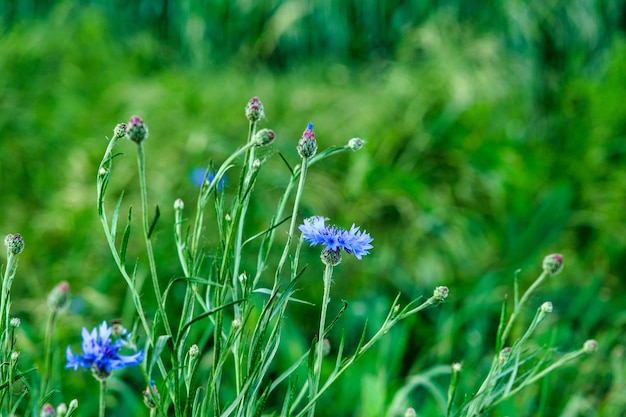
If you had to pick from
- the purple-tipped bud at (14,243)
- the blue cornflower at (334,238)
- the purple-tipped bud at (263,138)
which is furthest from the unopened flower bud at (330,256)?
the purple-tipped bud at (14,243)

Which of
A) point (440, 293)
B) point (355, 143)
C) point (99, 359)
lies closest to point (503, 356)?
point (440, 293)

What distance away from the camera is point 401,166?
7.91 ft

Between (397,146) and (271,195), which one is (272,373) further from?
(397,146)

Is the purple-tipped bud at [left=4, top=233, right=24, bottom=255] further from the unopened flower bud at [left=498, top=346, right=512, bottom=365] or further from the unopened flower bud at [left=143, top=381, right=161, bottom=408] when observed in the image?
the unopened flower bud at [left=498, top=346, right=512, bottom=365]

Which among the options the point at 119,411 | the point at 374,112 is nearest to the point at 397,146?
the point at 374,112

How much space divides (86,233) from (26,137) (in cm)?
51

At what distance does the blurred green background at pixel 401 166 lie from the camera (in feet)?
5.92

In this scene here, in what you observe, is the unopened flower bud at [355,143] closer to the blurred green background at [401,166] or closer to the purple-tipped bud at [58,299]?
the purple-tipped bud at [58,299]

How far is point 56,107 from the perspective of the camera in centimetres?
255

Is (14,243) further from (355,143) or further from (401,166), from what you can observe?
(401,166)

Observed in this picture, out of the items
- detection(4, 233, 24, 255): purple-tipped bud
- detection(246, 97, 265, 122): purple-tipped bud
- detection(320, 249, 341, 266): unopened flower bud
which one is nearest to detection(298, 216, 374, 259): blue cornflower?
detection(320, 249, 341, 266): unopened flower bud

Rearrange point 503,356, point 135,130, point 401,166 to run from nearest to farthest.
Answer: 1. point 135,130
2. point 503,356
3. point 401,166

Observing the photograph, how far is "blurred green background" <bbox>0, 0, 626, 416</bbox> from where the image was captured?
1806mm

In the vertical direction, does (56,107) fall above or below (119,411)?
above
